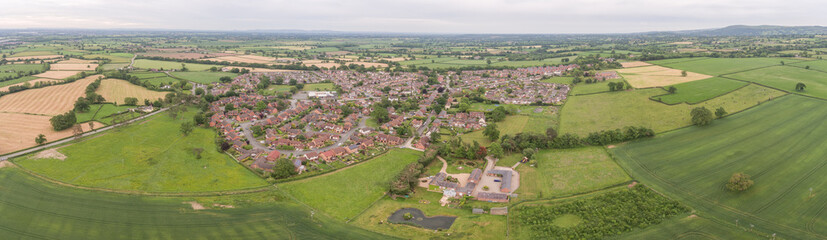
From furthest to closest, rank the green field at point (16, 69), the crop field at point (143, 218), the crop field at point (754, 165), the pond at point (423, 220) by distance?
the green field at point (16, 69) → the pond at point (423, 220) → the crop field at point (754, 165) → the crop field at point (143, 218)

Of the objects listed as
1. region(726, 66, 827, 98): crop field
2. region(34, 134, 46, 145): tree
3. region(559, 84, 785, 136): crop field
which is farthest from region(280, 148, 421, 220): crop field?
region(726, 66, 827, 98): crop field

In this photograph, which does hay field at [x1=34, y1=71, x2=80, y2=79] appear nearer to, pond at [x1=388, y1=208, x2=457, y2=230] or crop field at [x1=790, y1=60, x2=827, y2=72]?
pond at [x1=388, y1=208, x2=457, y2=230]

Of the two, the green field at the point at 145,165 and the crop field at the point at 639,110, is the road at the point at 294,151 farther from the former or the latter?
the crop field at the point at 639,110

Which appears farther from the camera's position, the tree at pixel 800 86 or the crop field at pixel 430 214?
the tree at pixel 800 86

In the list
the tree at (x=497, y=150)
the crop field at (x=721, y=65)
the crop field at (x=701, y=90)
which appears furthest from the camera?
the crop field at (x=721, y=65)

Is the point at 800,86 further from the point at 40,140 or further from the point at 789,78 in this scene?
the point at 40,140

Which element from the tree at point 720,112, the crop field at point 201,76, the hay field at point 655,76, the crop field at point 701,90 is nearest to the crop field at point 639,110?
the crop field at point 701,90

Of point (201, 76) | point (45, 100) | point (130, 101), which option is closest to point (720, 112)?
point (130, 101)
